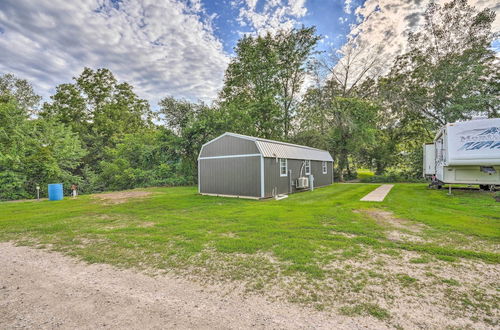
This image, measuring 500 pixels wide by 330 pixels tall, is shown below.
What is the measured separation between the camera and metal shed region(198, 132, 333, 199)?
10141mm

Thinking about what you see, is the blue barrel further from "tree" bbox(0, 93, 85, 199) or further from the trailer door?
the trailer door

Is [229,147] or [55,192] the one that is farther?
[55,192]

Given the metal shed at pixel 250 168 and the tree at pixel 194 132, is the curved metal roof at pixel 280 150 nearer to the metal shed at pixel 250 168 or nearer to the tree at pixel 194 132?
the metal shed at pixel 250 168

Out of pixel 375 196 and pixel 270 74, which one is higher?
pixel 270 74

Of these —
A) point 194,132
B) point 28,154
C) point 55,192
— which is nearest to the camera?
point 55,192

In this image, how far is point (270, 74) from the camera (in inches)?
845

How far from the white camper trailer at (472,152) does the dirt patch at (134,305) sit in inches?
402

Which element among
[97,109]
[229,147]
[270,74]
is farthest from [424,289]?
[97,109]

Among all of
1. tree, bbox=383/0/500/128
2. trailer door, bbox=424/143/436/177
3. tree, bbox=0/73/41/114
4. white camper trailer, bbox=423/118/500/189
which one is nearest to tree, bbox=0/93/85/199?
tree, bbox=0/73/41/114

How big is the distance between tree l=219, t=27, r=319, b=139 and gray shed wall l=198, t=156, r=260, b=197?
9367 millimetres

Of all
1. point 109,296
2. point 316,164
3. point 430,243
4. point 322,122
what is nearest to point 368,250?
point 430,243

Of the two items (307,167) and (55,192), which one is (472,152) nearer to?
(307,167)

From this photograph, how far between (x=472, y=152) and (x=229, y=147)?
991 cm

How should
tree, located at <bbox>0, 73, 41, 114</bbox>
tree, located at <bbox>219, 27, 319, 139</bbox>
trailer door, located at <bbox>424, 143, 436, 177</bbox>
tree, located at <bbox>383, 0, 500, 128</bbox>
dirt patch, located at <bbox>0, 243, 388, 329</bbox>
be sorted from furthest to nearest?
tree, located at <bbox>219, 27, 319, 139</bbox> < tree, located at <bbox>0, 73, 41, 114</bbox> < tree, located at <bbox>383, 0, 500, 128</bbox> < trailer door, located at <bbox>424, 143, 436, 177</bbox> < dirt patch, located at <bbox>0, 243, 388, 329</bbox>
